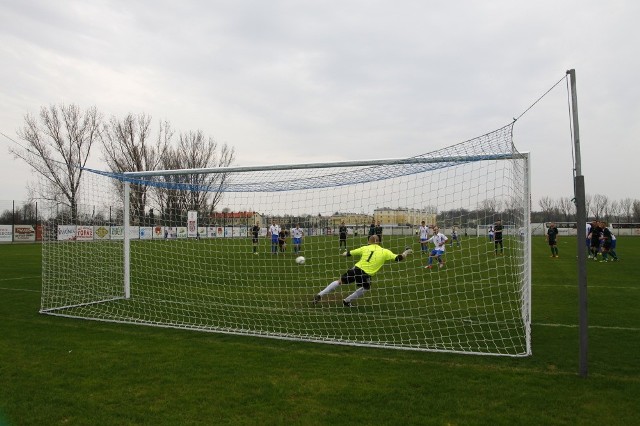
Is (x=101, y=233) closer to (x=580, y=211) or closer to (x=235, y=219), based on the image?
(x=235, y=219)

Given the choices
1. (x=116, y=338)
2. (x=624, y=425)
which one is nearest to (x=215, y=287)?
(x=116, y=338)

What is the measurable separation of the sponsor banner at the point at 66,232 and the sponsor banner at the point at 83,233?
0.54 feet

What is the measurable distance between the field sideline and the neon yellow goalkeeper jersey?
266 cm

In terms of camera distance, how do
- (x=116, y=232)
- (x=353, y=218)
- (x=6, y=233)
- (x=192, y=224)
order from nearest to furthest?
1. (x=353, y=218)
2. (x=116, y=232)
3. (x=192, y=224)
4. (x=6, y=233)

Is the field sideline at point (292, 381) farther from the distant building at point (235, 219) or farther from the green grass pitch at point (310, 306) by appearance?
the distant building at point (235, 219)

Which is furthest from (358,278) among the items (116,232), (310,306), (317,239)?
(116,232)

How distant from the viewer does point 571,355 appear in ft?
20.8

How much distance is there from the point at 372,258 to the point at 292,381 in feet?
14.1

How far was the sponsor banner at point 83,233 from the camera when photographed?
1182 cm

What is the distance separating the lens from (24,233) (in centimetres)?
3894

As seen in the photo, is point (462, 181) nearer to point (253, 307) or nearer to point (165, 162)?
point (253, 307)

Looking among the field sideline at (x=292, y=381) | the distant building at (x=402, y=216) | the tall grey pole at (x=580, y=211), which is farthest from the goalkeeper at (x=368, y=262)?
the tall grey pole at (x=580, y=211)

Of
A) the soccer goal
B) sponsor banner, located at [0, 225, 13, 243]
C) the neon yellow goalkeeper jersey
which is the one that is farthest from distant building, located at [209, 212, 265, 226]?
sponsor banner, located at [0, 225, 13, 243]

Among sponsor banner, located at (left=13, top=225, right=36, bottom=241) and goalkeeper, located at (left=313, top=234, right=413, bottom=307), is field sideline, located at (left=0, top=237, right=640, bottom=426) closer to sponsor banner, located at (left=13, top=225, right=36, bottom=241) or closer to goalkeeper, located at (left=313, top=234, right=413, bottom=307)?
goalkeeper, located at (left=313, top=234, right=413, bottom=307)
